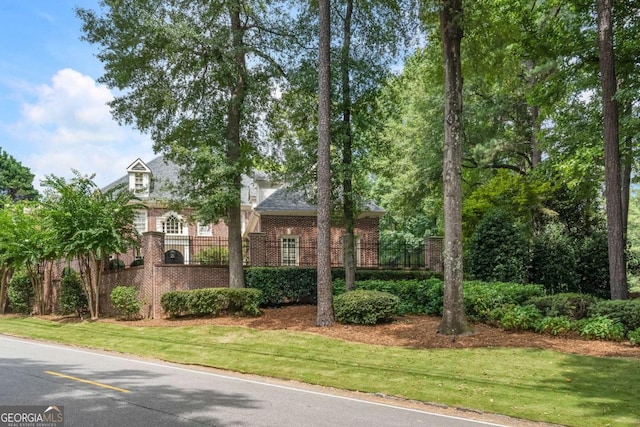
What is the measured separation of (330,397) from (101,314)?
16.5 m

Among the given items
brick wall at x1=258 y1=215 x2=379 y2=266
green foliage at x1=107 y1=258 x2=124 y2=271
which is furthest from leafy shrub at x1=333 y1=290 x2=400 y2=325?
green foliage at x1=107 y1=258 x2=124 y2=271

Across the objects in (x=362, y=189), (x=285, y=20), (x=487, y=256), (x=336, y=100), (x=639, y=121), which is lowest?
(x=487, y=256)

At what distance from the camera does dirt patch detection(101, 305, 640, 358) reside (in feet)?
36.5

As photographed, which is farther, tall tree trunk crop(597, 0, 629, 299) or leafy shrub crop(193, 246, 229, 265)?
leafy shrub crop(193, 246, 229, 265)

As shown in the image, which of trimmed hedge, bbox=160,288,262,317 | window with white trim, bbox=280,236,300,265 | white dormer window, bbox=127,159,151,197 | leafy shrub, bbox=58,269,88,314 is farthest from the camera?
white dormer window, bbox=127,159,151,197

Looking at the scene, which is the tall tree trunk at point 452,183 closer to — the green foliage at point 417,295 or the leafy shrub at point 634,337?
the green foliage at point 417,295

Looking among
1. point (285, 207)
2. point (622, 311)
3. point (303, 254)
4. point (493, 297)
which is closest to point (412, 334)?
point (493, 297)

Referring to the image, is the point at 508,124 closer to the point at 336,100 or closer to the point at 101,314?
the point at 336,100

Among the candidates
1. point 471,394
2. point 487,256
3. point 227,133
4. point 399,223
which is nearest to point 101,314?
point 227,133

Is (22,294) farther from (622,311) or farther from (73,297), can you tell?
(622,311)

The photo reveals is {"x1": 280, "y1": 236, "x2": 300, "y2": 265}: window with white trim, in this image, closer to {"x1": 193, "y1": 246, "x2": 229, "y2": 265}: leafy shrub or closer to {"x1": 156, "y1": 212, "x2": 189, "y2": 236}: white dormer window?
{"x1": 193, "y1": 246, "x2": 229, "y2": 265}: leafy shrub

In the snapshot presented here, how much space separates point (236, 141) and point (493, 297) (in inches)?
444

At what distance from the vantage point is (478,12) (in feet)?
52.7

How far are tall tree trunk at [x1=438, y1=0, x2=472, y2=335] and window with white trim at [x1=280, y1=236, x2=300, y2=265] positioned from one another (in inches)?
494
